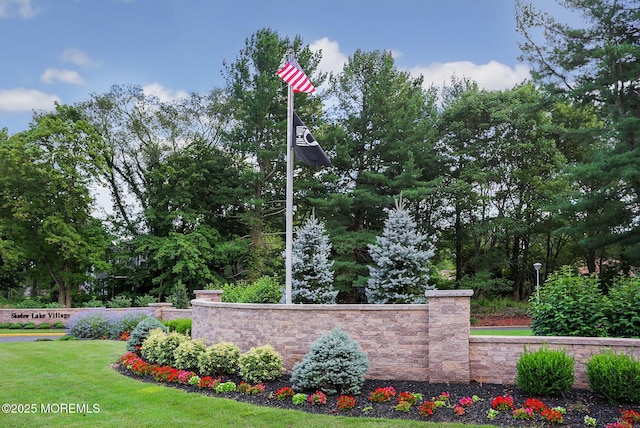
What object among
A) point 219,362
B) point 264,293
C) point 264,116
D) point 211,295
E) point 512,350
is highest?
point 264,116

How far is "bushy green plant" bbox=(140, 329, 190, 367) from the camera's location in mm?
10547

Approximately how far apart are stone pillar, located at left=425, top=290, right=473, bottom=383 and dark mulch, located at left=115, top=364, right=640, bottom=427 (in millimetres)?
234

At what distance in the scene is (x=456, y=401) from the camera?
24.1 feet

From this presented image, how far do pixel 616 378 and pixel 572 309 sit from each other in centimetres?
166

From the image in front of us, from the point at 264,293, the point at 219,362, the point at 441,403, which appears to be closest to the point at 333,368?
the point at 441,403

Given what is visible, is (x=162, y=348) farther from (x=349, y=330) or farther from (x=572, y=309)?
(x=572, y=309)

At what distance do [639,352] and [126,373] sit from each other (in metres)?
9.26

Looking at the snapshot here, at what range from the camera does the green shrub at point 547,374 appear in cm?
731

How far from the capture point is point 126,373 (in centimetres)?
A: 1021

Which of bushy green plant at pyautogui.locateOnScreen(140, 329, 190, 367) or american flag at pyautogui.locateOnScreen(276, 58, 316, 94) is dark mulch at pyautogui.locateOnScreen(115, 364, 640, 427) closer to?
bushy green plant at pyautogui.locateOnScreen(140, 329, 190, 367)

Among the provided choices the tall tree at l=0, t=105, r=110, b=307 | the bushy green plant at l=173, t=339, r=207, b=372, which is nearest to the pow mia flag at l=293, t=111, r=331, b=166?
the bushy green plant at l=173, t=339, r=207, b=372

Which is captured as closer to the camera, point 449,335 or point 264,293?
point 449,335

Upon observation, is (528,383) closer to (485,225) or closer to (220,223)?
(485,225)

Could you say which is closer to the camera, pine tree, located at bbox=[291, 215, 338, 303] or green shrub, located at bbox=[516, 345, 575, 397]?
green shrub, located at bbox=[516, 345, 575, 397]
